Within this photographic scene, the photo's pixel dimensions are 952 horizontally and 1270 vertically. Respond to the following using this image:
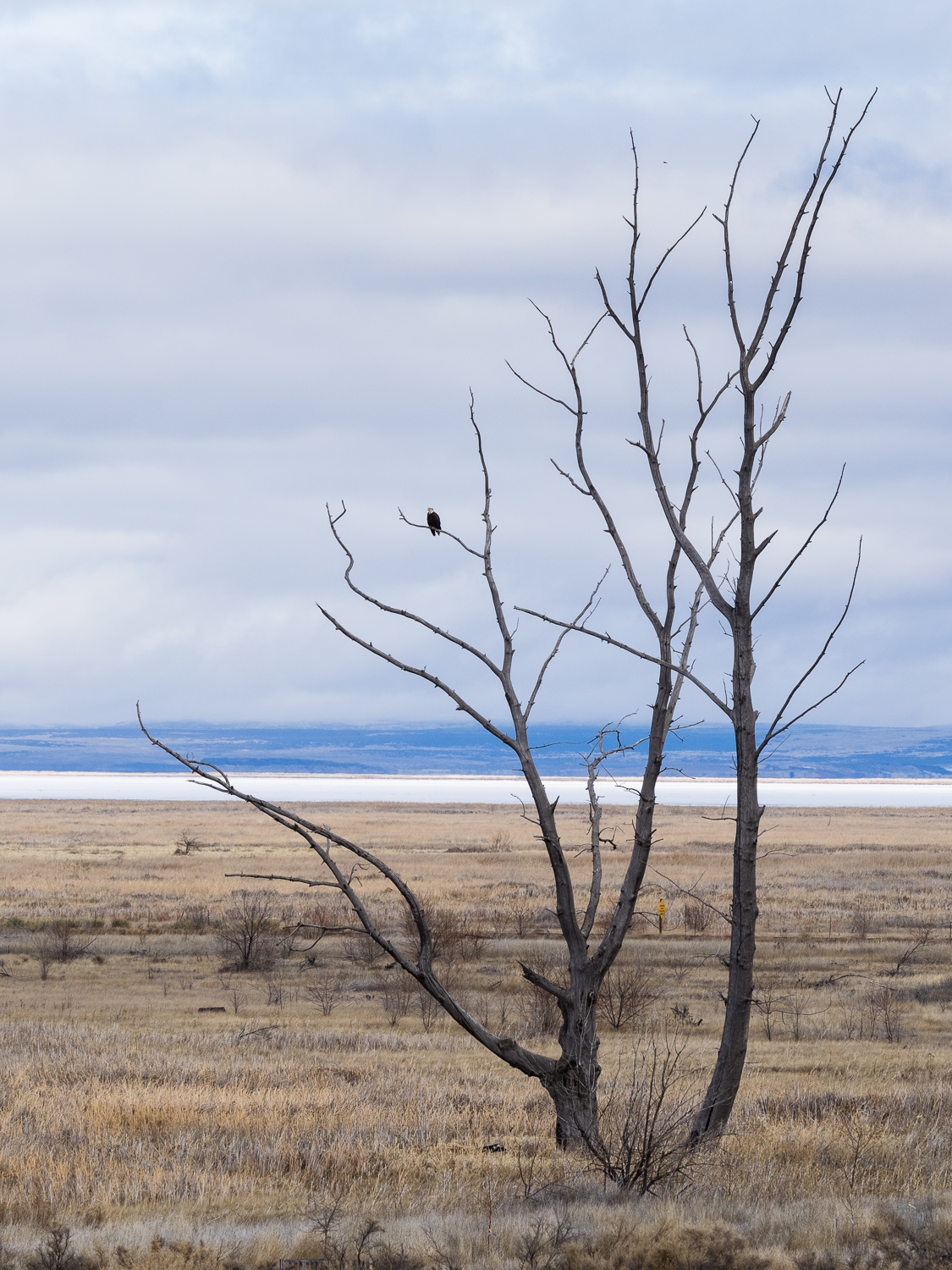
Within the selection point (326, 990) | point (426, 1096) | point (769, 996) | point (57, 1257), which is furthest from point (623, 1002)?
point (57, 1257)

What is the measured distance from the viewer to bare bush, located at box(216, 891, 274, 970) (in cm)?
2955

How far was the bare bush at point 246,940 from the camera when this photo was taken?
29547mm

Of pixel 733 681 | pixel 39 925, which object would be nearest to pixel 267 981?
pixel 39 925

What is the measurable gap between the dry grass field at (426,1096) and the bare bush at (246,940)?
0.98 ft

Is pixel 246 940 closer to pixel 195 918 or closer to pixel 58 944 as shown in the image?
pixel 58 944

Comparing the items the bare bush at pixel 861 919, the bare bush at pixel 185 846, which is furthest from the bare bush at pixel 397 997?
the bare bush at pixel 185 846

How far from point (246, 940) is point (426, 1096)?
17.0m

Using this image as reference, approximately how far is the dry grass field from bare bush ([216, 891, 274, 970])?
0.98ft

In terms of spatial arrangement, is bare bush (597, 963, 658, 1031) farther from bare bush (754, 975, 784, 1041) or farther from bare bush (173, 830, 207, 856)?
bare bush (173, 830, 207, 856)

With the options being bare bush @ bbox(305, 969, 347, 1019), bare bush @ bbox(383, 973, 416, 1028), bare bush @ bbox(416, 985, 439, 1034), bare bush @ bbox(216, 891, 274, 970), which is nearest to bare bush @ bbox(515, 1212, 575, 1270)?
bare bush @ bbox(416, 985, 439, 1034)

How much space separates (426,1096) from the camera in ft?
45.3

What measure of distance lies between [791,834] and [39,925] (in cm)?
6865

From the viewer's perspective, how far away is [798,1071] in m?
17.1

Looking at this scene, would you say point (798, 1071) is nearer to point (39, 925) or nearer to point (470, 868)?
point (39, 925)
